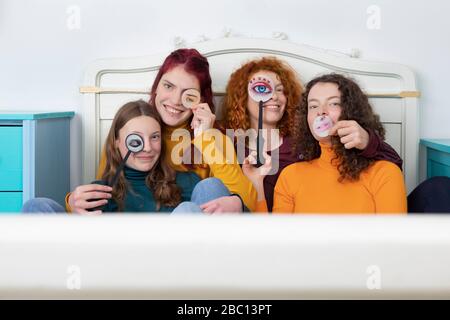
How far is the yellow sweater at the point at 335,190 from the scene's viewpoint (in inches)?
63.7

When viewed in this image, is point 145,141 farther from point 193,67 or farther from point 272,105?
point 272,105

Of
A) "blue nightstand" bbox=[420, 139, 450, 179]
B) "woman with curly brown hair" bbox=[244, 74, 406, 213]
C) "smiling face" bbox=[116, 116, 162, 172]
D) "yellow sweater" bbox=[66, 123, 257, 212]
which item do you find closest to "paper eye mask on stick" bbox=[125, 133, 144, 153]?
"smiling face" bbox=[116, 116, 162, 172]

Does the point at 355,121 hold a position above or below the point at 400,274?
above

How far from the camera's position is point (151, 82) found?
81.2 inches

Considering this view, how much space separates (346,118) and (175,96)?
457mm

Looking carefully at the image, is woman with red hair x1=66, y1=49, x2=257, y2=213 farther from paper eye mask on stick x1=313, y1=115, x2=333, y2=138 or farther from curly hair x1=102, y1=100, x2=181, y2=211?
paper eye mask on stick x1=313, y1=115, x2=333, y2=138

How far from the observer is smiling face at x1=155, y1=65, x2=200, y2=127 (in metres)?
1.85

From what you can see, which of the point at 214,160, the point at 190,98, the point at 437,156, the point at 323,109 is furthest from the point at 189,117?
the point at 437,156

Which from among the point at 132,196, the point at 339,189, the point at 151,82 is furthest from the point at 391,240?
the point at 151,82

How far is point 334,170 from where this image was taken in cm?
169

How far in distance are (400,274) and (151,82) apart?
1.48m
